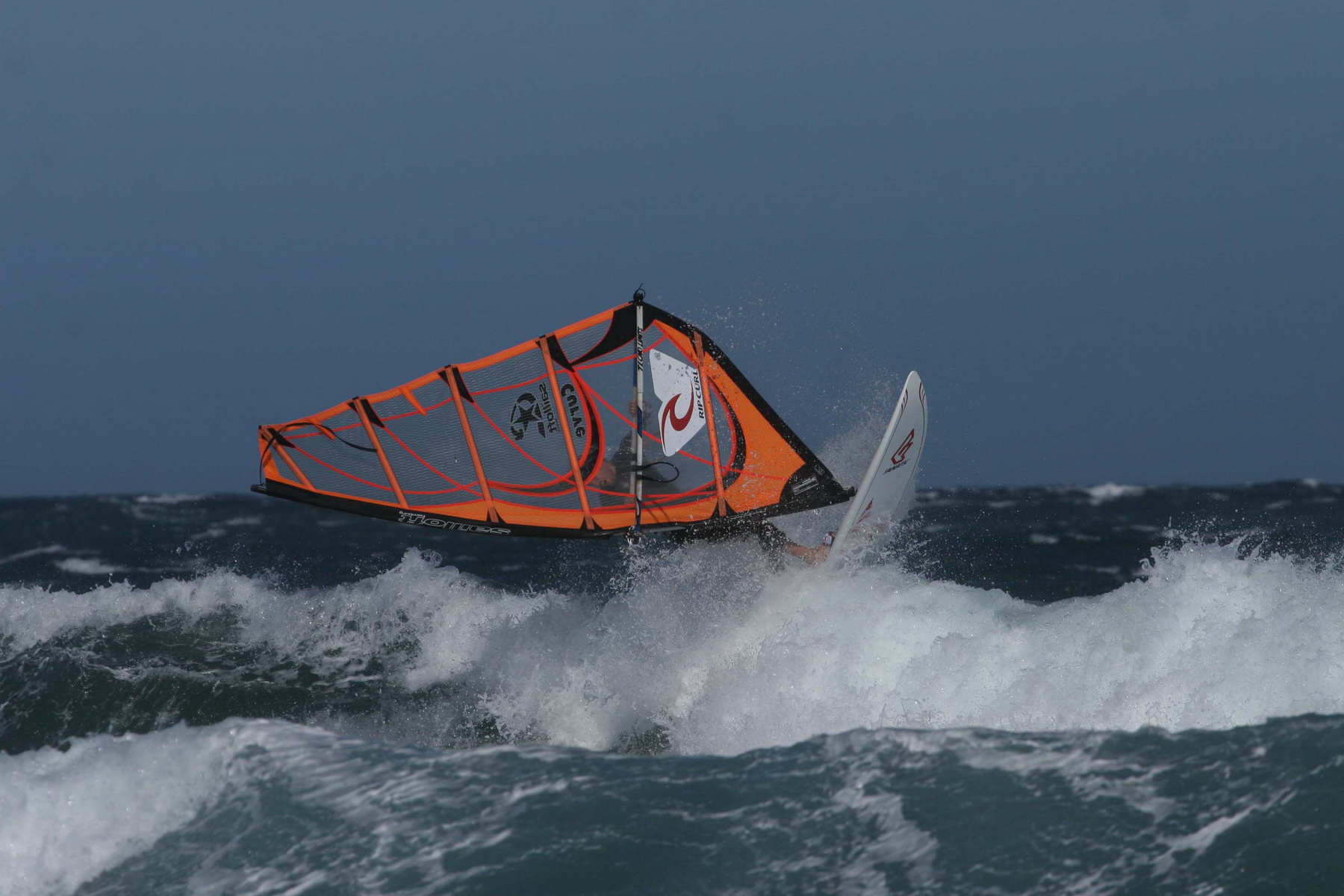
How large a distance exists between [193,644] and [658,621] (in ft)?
12.5

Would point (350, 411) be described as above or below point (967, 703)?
above

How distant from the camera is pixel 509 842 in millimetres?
4605

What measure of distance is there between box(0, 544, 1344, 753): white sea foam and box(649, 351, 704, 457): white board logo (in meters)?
0.95

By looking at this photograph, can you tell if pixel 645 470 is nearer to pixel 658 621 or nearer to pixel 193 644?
pixel 658 621

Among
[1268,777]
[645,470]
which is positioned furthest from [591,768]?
[645,470]

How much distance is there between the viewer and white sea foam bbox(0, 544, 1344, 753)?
5.83 m

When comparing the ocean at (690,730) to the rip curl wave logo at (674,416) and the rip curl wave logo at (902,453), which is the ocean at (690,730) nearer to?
the rip curl wave logo at (902,453)

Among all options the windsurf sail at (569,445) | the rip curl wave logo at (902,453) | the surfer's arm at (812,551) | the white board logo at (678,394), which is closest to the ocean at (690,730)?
the surfer's arm at (812,551)

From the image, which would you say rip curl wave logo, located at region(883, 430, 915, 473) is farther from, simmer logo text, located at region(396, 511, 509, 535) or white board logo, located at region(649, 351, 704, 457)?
simmer logo text, located at region(396, 511, 509, 535)

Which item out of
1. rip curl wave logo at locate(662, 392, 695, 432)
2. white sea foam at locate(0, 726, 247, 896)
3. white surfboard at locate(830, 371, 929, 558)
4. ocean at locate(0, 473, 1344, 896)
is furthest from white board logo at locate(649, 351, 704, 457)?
white sea foam at locate(0, 726, 247, 896)

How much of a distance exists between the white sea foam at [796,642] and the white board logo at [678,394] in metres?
0.95

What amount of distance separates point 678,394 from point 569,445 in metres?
0.91

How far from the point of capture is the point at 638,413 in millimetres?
8250

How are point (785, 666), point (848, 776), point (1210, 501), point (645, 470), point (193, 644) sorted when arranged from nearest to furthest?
point (848, 776), point (785, 666), point (645, 470), point (193, 644), point (1210, 501)
